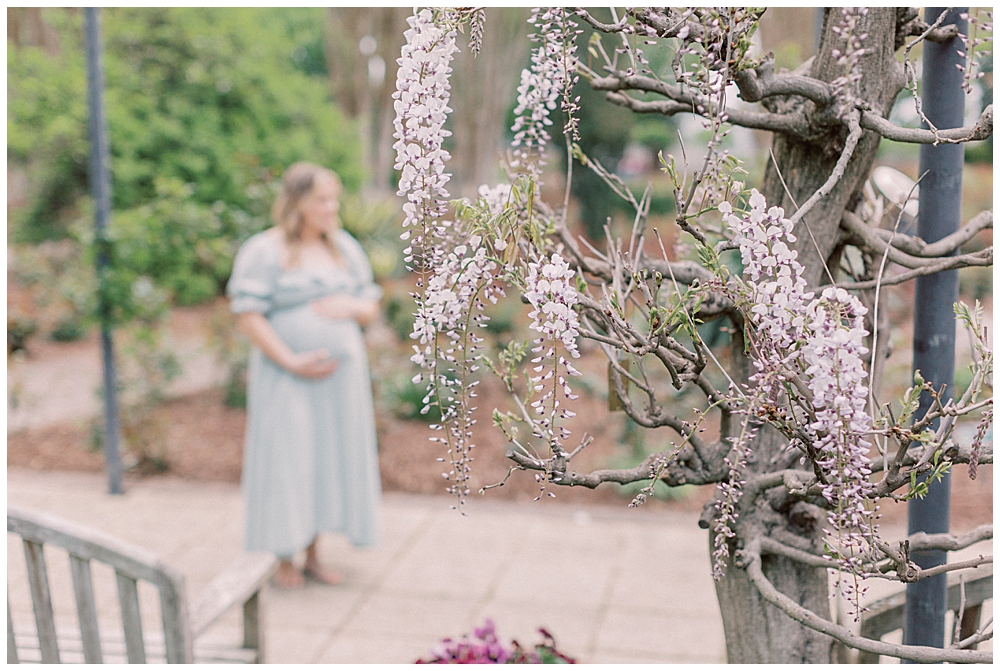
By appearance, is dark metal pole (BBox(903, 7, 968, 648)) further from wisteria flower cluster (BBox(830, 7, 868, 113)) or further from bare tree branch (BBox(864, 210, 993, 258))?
wisteria flower cluster (BBox(830, 7, 868, 113))

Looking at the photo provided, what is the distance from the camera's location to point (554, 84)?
1.63 meters

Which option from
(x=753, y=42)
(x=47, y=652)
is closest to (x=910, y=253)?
(x=753, y=42)

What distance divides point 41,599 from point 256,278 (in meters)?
1.94

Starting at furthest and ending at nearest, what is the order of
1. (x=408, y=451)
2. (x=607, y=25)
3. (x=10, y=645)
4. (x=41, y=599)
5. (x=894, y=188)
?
(x=408, y=451) → (x=10, y=645) → (x=41, y=599) → (x=894, y=188) → (x=607, y=25)

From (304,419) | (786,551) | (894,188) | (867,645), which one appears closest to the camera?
(867,645)

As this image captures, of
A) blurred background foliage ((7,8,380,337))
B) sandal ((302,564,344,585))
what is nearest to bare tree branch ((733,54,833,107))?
sandal ((302,564,344,585))

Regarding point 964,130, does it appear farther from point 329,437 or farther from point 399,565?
point 399,565

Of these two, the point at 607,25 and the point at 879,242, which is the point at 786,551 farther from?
the point at 607,25

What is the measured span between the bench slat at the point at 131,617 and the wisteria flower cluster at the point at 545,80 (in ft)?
4.70

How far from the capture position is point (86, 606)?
7.54 feet

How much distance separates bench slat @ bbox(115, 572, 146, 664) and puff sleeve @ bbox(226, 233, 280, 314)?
1.79 meters

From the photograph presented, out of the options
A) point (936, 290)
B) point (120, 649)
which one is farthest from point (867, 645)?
point (120, 649)

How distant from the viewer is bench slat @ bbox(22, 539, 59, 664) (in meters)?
2.22

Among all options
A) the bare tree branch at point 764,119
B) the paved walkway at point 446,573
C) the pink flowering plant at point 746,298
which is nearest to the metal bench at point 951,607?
the pink flowering plant at point 746,298
